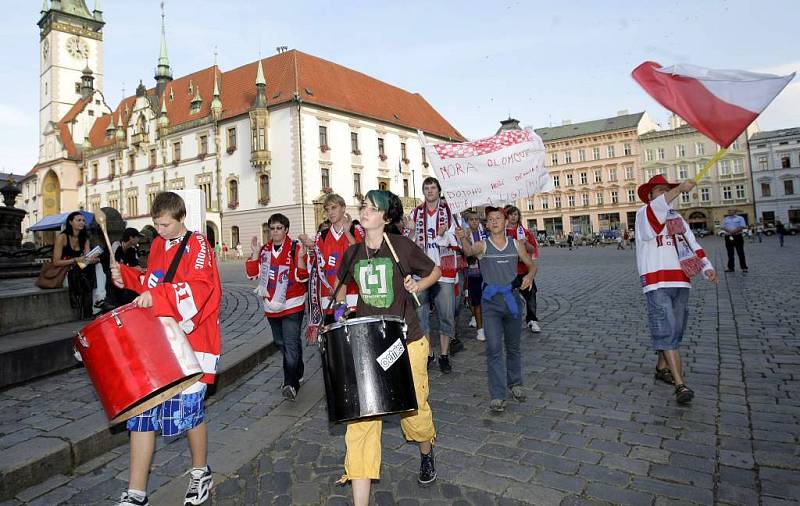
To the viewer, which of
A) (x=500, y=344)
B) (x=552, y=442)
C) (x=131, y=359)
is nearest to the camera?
(x=131, y=359)

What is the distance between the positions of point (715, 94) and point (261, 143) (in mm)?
37078

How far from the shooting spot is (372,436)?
2574 mm

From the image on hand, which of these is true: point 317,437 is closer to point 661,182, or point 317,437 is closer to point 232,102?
point 661,182

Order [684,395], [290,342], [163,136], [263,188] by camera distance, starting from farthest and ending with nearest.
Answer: [163,136], [263,188], [290,342], [684,395]

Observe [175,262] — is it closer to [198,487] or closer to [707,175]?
[198,487]

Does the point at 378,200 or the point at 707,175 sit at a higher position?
the point at 707,175

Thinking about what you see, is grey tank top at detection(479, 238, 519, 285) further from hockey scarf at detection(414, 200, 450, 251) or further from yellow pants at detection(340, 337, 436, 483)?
yellow pants at detection(340, 337, 436, 483)

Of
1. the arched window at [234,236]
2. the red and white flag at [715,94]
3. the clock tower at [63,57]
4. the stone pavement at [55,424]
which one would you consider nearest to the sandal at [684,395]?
the red and white flag at [715,94]

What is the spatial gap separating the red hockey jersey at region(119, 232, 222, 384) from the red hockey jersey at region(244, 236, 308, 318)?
1.65m

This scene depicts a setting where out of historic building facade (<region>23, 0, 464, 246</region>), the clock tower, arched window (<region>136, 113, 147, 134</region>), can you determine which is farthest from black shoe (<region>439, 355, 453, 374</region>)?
the clock tower

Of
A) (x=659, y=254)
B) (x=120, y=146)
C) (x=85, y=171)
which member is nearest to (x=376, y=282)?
(x=659, y=254)

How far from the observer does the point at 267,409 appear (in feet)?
14.5

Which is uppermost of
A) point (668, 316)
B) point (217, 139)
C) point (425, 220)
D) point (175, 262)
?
point (217, 139)

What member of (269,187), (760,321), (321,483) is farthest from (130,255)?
(269,187)
